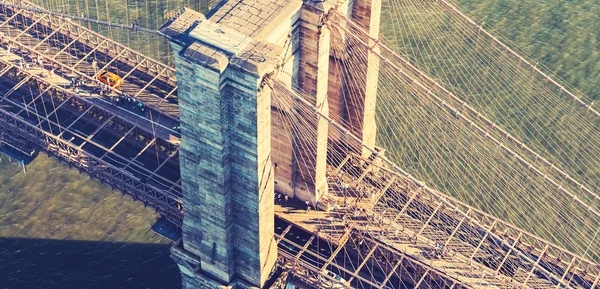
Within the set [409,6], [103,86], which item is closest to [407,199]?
[103,86]

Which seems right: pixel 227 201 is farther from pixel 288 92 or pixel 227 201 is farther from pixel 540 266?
pixel 540 266

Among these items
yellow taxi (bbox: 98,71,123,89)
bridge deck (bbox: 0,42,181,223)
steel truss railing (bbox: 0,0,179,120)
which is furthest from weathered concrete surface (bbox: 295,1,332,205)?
yellow taxi (bbox: 98,71,123,89)

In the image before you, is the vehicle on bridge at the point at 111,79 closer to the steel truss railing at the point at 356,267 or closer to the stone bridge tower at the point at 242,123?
the stone bridge tower at the point at 242,123

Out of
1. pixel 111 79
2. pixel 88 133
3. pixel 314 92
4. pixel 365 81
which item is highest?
pixel 314 92

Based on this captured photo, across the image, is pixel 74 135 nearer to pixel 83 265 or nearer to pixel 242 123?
pixel 83 265

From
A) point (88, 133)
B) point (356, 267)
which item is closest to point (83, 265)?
point (88, 133)

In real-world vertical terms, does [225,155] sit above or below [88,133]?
above

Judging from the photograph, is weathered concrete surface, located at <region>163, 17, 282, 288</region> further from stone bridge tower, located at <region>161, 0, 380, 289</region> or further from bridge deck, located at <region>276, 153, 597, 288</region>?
bridge deck, located at <region>276, 153, 597, 288</region>
